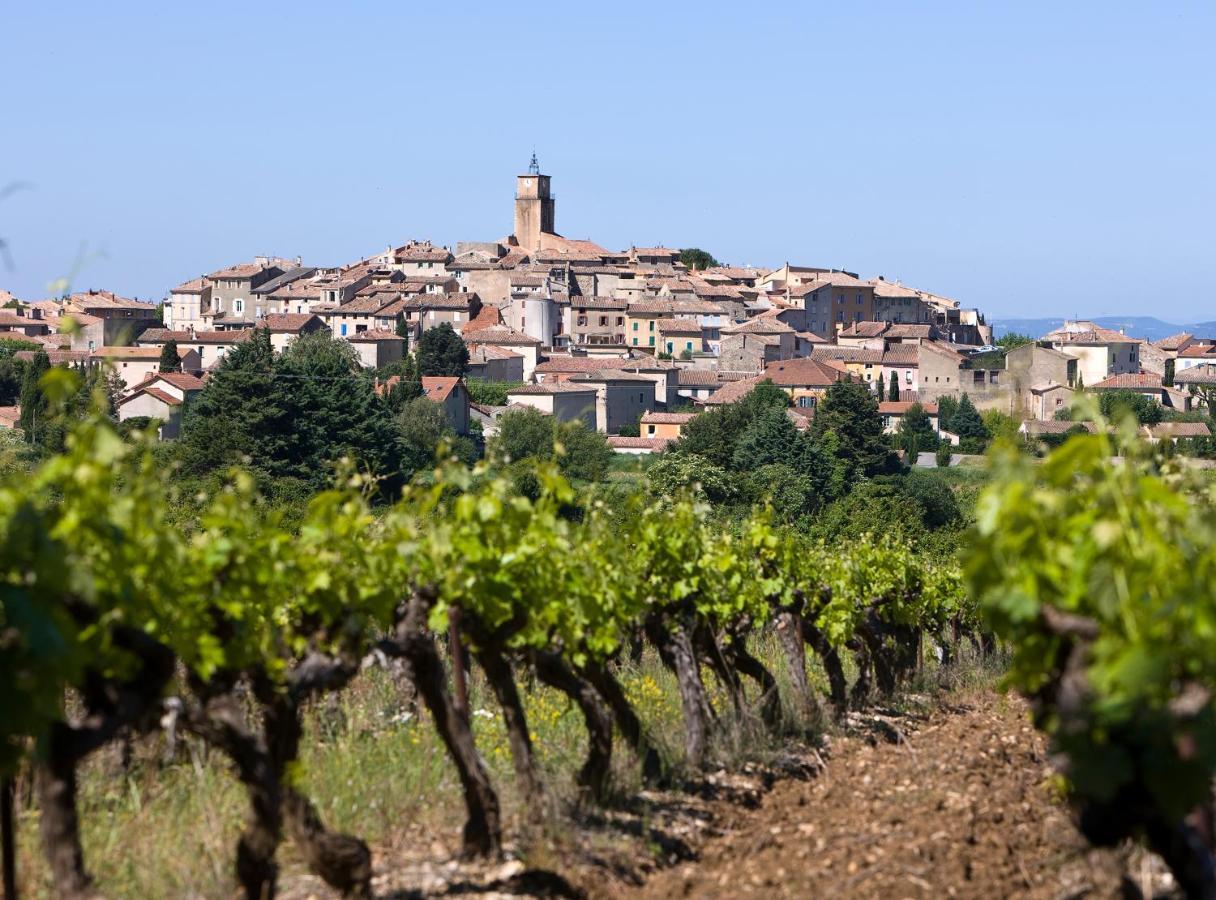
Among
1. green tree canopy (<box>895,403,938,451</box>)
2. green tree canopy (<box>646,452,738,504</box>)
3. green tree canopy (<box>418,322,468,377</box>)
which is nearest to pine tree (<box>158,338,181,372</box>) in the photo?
green tree canopy (<box>418,322,468,377</box>)

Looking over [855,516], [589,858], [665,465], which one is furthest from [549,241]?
[589,858]

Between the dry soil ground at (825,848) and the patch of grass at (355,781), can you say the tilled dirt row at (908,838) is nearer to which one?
the dry soil ground at (825,848)

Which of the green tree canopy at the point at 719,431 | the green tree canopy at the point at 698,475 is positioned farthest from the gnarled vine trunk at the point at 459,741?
the green tree canopy at the point at 719,431

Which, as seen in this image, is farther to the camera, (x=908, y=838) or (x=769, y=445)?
(x=769, y=445)

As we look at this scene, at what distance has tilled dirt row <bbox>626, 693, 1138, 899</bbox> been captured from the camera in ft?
21.2

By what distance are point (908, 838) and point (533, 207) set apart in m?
140

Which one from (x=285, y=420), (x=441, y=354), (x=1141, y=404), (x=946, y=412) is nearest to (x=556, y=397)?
(x=441, y=354)

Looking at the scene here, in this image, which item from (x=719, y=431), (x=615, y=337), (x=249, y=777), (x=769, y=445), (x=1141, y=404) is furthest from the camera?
(x=615, y=337)

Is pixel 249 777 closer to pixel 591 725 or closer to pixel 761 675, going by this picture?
pixel 591 725

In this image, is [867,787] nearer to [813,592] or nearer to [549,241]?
[813,592]

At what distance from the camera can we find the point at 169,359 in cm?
7819

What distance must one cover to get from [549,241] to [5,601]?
130068 mm

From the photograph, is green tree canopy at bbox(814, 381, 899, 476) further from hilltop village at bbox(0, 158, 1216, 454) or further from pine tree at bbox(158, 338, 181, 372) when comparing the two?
pine tree at bbox(158, 338, 181, 372)

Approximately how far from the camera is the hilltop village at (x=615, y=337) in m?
79.6
